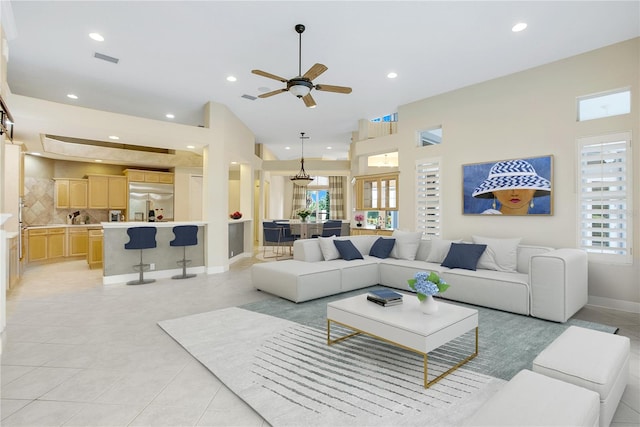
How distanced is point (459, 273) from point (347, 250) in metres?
1.76

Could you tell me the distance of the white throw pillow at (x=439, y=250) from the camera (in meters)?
4.93

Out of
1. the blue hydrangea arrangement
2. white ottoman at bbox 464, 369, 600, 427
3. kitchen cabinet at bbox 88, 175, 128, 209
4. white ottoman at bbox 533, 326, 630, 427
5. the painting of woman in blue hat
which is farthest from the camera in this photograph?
kitchen cabinet at bbox 88, 175, 128, 209

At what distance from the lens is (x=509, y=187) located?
16.7ft

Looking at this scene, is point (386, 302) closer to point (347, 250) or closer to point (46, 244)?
point (347, 250)

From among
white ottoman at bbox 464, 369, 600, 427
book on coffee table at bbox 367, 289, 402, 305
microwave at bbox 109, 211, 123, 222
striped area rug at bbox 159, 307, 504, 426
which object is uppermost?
microwave at bbox 109, 211, 123, 222

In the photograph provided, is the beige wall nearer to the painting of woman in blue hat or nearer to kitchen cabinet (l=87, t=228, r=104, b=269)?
the painting of woman in blue hat

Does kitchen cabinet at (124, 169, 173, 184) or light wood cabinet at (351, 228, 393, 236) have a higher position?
kitchen cabinet at (124, 169, 173, 184)

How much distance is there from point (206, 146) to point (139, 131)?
47.5 inches

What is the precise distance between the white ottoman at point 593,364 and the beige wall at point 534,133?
2.91 meters

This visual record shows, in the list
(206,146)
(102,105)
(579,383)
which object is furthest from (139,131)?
(579,383)

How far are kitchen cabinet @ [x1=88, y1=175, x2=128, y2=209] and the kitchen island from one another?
3445 millimetres

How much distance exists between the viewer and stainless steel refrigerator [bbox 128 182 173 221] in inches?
350

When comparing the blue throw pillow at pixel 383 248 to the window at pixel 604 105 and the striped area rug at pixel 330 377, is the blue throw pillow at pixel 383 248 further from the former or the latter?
the window at pixel 604 105

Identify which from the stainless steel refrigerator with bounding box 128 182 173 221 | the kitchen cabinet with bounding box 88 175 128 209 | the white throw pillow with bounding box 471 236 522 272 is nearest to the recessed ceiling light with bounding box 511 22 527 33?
the white throw pillow with bounding box 471 236 522 272
